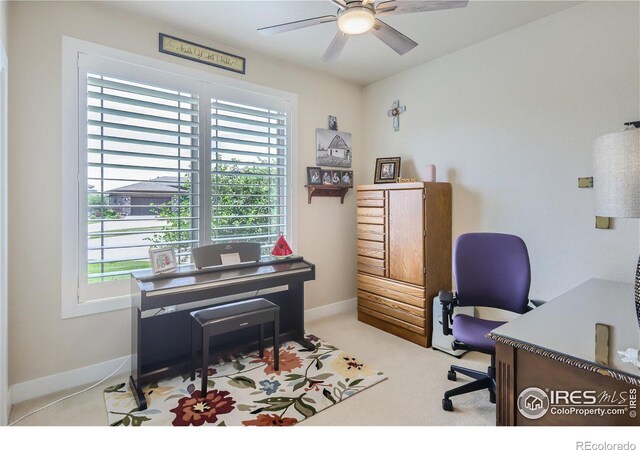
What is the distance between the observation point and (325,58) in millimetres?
2314

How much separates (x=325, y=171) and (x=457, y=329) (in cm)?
223

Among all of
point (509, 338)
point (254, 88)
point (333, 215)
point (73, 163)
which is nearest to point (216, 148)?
point (254, 88)

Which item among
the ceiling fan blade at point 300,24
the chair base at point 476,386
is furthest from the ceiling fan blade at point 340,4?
the chair base at point 476,386

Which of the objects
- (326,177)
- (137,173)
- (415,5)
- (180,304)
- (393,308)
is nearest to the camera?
(415,5)

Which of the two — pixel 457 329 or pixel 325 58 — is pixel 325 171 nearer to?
pixel 325 58

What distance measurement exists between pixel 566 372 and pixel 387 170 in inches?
108

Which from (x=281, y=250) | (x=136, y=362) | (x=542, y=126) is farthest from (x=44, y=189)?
(x=542, y=126)

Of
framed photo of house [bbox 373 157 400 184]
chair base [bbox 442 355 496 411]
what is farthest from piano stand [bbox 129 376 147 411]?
framed photo of house [bbox 373 157 400 184]

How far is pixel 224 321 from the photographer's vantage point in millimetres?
2326

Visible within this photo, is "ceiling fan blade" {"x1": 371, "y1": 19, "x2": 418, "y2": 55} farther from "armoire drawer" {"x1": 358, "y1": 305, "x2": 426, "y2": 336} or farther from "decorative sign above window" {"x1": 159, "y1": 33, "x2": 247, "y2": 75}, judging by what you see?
"armoire drawer" {"x1": 358, "y1": 305, "x2": 426, "y2": 336}

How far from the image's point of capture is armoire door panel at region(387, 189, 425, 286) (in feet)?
9.90

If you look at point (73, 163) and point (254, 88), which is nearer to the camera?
point (73, 163)

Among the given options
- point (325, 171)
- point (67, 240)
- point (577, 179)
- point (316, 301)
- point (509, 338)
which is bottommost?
point (316, 301)

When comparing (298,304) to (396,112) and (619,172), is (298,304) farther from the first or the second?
(619,172)
